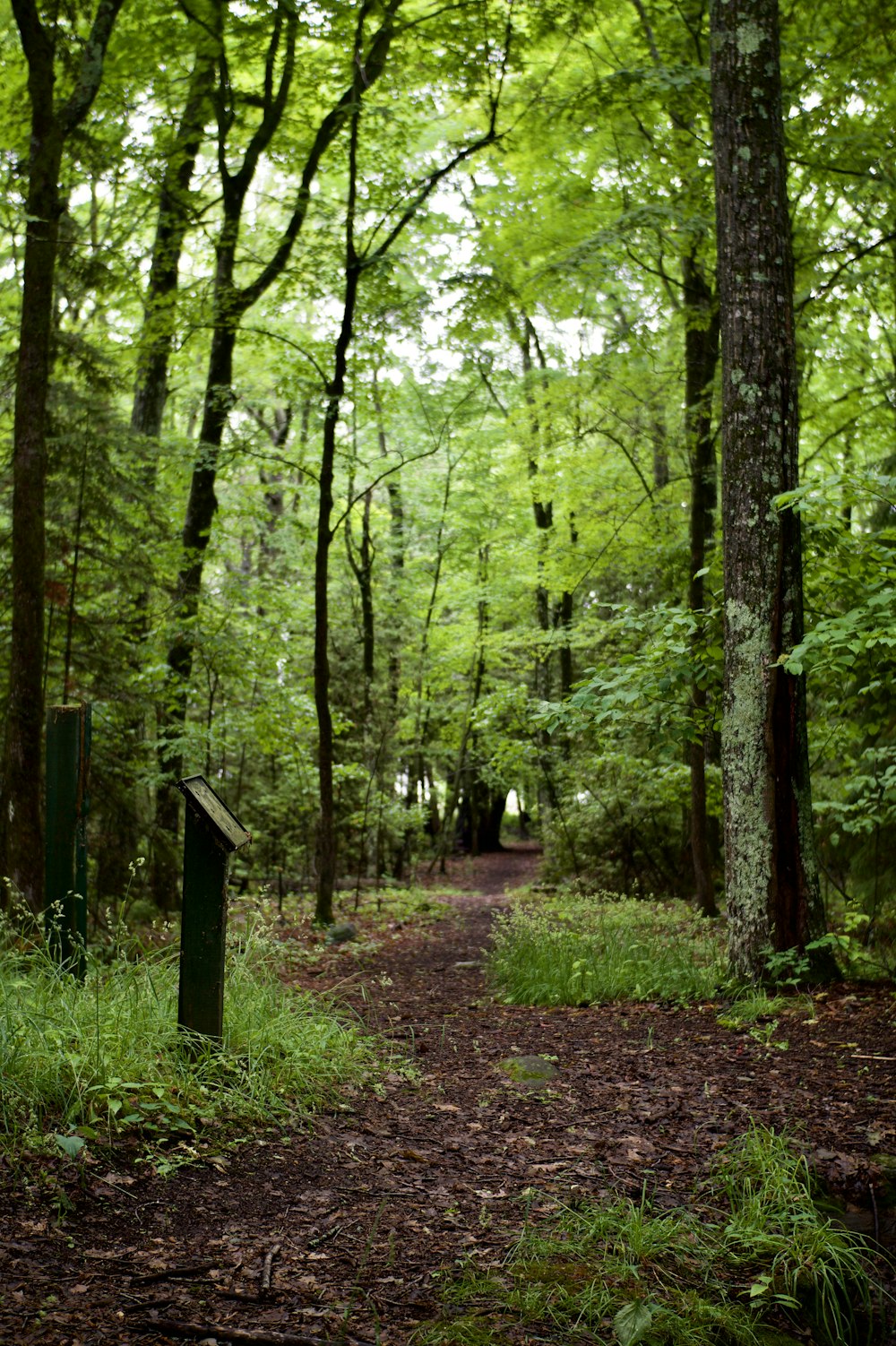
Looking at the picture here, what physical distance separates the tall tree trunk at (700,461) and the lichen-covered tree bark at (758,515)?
8.10 feet

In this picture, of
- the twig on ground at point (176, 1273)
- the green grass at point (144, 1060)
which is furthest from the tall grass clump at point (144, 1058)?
the twig on ground at point (176, 1273)

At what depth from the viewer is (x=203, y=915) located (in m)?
4.11

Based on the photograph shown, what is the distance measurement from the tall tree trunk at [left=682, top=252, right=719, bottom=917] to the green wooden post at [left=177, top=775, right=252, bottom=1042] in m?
5.61

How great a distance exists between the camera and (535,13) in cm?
970

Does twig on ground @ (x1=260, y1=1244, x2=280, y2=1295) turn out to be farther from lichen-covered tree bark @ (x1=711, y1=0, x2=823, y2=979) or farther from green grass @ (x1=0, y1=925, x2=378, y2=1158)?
lichen-covered tree bark @ (x1=711, y1=0, x2=823, y2=979)

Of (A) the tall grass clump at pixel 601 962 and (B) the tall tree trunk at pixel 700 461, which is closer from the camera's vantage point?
(A) the tall grass clump at pixel 601 962

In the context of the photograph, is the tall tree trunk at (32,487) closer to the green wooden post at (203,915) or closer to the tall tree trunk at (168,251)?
the tall tree trunk at (168,251)

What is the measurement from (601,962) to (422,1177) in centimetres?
347

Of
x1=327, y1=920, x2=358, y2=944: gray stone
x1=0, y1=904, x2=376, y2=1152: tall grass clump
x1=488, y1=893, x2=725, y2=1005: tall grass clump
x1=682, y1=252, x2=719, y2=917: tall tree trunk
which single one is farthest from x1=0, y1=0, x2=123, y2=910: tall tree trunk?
x1=682, y1=252, x2=719, y2=917: tall tree trunk

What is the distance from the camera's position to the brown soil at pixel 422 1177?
258 centimetres

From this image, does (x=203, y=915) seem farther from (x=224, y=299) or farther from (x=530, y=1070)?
(x=224, y=299)

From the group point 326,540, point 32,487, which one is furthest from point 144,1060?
point 326,540

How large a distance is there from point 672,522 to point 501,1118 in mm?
8331

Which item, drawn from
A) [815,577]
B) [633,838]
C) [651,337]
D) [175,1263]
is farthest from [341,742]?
[175,1263]
